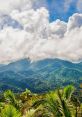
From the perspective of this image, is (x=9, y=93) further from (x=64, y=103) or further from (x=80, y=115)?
(x=64, y=103)

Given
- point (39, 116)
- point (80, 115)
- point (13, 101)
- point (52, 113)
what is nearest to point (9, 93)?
point (13, 101)

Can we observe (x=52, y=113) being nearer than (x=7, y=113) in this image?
No

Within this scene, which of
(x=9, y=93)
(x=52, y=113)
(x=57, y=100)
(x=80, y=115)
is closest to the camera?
(x=57, y=100)

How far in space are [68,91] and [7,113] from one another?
626 centimetres

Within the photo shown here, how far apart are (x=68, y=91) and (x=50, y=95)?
3966mm

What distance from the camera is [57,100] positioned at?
13.7m

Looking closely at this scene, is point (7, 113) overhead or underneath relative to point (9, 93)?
underneath

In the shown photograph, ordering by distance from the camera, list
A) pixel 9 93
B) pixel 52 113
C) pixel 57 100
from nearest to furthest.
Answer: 1. pixel 57 100
2. pixel 52 113
3. pixel 9 93

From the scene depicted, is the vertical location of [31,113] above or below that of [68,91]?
below

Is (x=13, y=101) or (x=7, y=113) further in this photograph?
(x=13, y=101)

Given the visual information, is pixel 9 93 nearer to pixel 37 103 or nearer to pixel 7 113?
pixel 37 103

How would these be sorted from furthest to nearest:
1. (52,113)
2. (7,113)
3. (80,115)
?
(80,115) → (52,113) → (7,113)

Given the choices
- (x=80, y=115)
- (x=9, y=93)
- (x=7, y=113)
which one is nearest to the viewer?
(x=7, y=113)

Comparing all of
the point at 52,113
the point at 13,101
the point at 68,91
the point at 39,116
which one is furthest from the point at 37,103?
the point at 52,113
